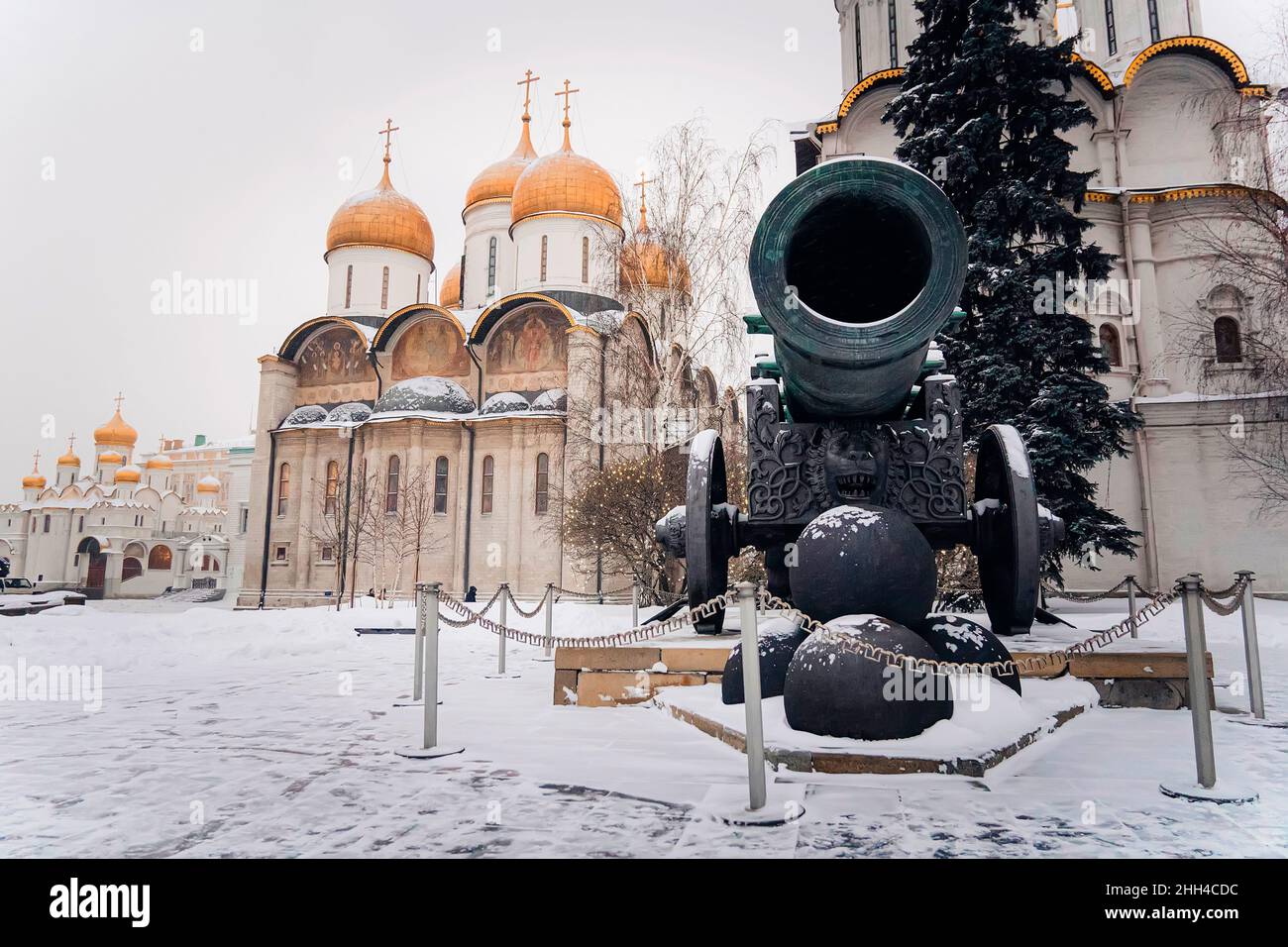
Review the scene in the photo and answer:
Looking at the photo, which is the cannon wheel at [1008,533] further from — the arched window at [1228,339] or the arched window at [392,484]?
the arched window at [392,484]

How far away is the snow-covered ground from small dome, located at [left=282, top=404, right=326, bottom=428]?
27.7m

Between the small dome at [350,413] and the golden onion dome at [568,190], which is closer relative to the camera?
the small dome at [350,413]

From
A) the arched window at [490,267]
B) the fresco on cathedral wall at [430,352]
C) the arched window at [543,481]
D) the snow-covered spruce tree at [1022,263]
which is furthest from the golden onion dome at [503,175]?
the snow-covered spruce tree at [1022,263]

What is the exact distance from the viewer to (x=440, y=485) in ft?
101

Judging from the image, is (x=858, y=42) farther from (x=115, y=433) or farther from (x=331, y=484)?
(x=115, y=433)

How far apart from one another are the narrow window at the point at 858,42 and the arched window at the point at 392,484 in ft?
67.4

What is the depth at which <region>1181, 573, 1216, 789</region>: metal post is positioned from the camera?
3652mm

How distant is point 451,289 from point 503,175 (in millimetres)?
6869

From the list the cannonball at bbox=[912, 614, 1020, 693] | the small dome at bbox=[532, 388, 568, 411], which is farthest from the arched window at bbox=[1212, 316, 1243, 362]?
the cannonball at bbox=[912, 614, 1020, 693]

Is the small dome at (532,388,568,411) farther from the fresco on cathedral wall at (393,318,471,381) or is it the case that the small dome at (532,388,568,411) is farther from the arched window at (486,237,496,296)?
the arched window at (486,237,496,296)

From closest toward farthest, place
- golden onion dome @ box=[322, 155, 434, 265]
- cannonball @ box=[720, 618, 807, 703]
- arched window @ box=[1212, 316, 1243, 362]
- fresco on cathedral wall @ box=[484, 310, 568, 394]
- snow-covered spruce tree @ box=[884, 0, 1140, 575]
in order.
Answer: cannonball @ box=[720, 618, 807, 703] → snow-covered spruce tree @ box=[884, 0, 1140, 575] → arched window @ box=[1212, 316, 1243, 362] → fresco on cathedral wall @ box=[484, 310, 568, 394] → golden onion dome @ box=[322, 155, 434, 265]

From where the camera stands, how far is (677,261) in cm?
1933

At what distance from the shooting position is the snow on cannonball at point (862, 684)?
155 inches
